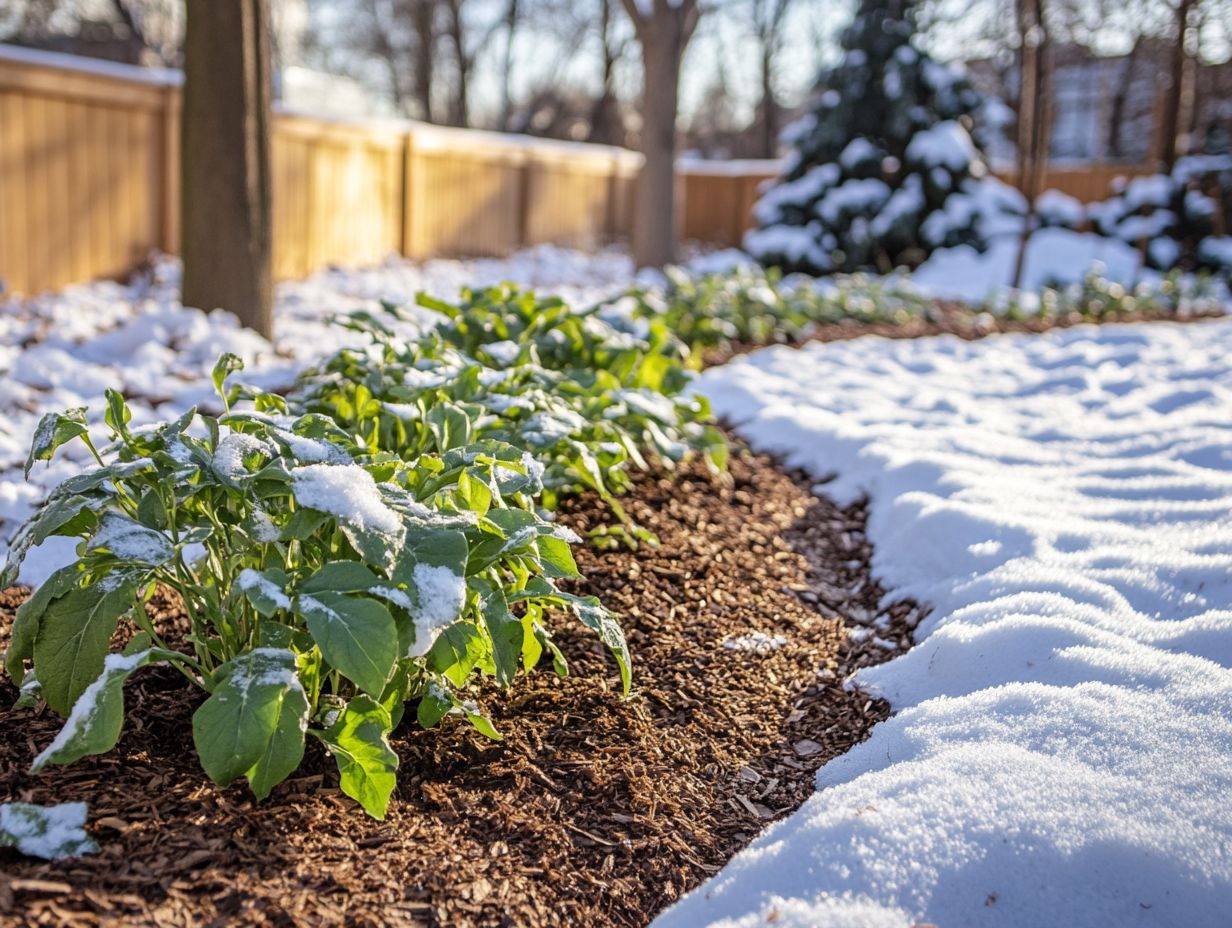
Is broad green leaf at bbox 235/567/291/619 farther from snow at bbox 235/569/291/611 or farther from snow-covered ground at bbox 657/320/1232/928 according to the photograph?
snow-covered ground at bbox 657/320/1232/928

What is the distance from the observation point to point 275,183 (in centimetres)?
818

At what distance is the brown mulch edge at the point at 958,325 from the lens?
7.32m

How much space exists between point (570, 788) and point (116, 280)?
691 cm

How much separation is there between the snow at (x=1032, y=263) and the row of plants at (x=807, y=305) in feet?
6.60

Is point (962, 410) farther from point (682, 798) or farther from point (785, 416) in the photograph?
point (682, 798)

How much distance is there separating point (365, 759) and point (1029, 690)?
1339 mm

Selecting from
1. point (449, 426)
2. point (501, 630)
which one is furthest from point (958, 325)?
point (501, 630)

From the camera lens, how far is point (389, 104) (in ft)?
102

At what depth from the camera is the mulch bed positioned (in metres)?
1.63

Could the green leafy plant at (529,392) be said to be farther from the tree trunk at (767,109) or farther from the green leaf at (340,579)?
the tree trunk at (767,109)

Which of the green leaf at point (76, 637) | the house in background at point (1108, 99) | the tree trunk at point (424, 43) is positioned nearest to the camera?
the green leaf at point (76, 637)

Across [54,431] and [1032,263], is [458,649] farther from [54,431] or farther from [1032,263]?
[1032,263]

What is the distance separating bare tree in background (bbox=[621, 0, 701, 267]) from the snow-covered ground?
7.46m

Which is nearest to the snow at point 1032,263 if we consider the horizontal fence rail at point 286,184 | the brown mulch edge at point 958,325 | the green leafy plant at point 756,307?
the brown mulch edge at point 958,325
